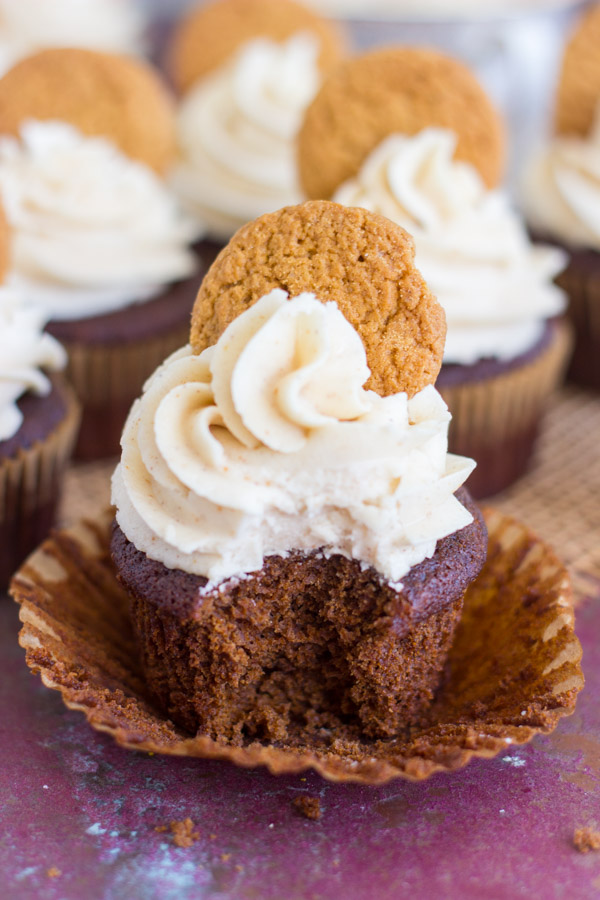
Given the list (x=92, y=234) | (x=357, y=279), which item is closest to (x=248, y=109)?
(x=92, y=234)

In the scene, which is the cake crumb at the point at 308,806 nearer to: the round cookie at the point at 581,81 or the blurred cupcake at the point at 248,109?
the blurred cupcake at the point at 248,109

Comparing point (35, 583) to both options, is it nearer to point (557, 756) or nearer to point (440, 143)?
point (557, 756)

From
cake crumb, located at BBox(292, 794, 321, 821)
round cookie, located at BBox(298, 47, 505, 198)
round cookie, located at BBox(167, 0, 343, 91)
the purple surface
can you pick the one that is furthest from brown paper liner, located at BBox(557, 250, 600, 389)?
cake crumb, located at BBox(292, 794, 321, 821)

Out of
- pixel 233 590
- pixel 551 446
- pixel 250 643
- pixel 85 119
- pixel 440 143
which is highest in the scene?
pixel 440 143

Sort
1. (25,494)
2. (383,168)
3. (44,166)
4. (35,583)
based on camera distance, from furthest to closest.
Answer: (44,166), (383,168), (25,494), (35,583)

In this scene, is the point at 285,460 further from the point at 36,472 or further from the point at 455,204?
the point at 455,204

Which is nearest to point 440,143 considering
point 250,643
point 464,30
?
point 250,643
